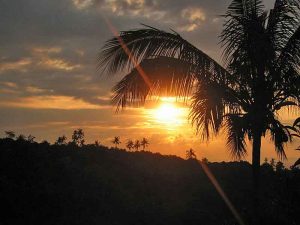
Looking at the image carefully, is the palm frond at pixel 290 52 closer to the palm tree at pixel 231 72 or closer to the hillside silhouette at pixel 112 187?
the palm tree at pixel 231 72

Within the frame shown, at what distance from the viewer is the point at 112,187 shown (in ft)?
79.3

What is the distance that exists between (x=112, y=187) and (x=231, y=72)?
14.3 m

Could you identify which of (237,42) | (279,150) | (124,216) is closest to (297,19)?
(237,42)

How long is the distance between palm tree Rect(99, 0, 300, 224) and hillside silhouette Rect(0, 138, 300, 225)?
5615 mm

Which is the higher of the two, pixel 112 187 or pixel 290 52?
pixel 290 52

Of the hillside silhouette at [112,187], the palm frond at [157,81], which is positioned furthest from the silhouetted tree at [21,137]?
the palm frond at [157,81]

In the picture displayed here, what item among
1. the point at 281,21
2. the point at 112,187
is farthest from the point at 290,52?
the point at 112,187

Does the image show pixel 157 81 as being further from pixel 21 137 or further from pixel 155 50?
pixel 21 137

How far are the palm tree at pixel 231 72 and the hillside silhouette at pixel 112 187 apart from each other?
221 inches

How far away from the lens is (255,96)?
10.9 meters

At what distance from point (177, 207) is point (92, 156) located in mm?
5845

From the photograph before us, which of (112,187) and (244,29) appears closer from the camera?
(244,29)

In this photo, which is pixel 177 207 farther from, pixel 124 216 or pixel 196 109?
pixel 196 109

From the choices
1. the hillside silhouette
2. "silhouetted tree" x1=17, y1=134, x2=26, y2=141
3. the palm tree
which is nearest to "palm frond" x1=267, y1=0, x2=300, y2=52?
the palm tree
